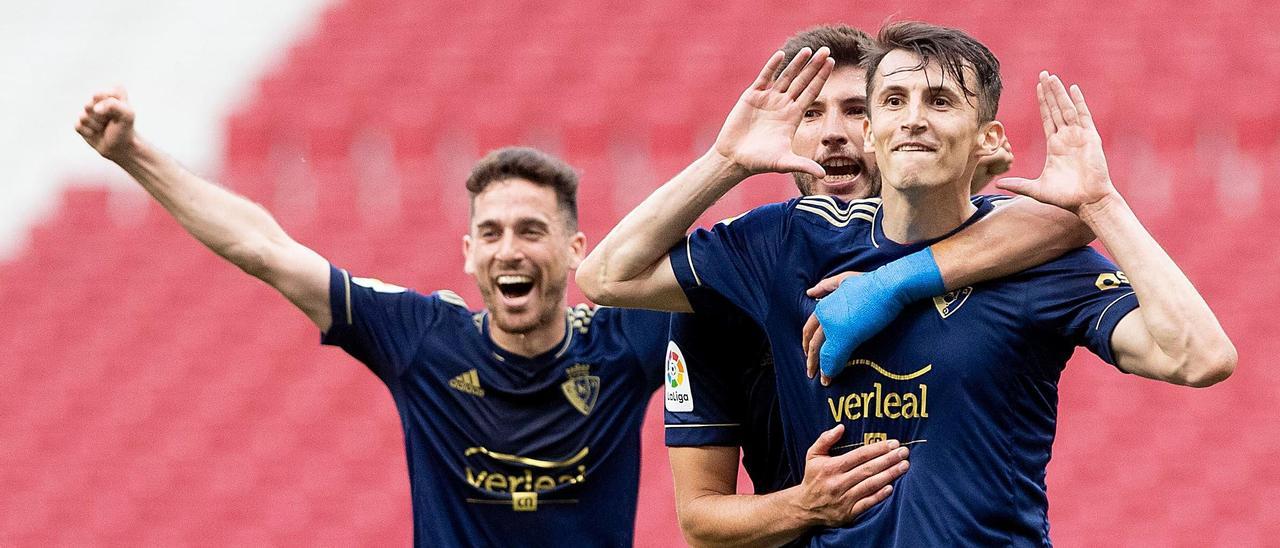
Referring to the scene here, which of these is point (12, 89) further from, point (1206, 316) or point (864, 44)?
point (1206, 316)

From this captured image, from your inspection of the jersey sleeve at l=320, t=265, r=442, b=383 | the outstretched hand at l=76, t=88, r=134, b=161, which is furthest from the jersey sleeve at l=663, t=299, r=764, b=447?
the outstretched hand at l=76, t=88, r=134, b=161

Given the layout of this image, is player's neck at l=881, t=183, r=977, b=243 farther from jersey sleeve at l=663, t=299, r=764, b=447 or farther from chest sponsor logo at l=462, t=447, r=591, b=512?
chest sponsor logo at l=462, t=447, r=591, b=512

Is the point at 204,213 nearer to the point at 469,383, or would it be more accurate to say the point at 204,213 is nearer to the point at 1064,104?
the point at 469,383

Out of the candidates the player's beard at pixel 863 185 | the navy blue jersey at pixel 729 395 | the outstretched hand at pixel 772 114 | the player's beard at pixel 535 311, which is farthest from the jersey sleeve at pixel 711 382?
the player's beard at pixel 535 311

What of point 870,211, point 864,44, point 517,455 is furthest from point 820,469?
point 517,455

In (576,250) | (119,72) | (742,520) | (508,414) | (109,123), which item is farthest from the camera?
(119,72)

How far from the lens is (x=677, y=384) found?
12.7ft

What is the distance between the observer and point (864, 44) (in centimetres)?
379

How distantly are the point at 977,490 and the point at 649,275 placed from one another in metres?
0.81

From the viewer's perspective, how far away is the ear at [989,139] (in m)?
→ 3.28

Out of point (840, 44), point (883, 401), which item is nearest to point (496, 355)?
point (840, 44)

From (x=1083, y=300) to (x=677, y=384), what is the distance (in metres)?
1.09

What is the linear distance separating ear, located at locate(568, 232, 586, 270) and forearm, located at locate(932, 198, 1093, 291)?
6.08ft

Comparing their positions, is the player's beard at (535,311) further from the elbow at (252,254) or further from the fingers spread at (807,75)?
the fingers spread at (807,75)
